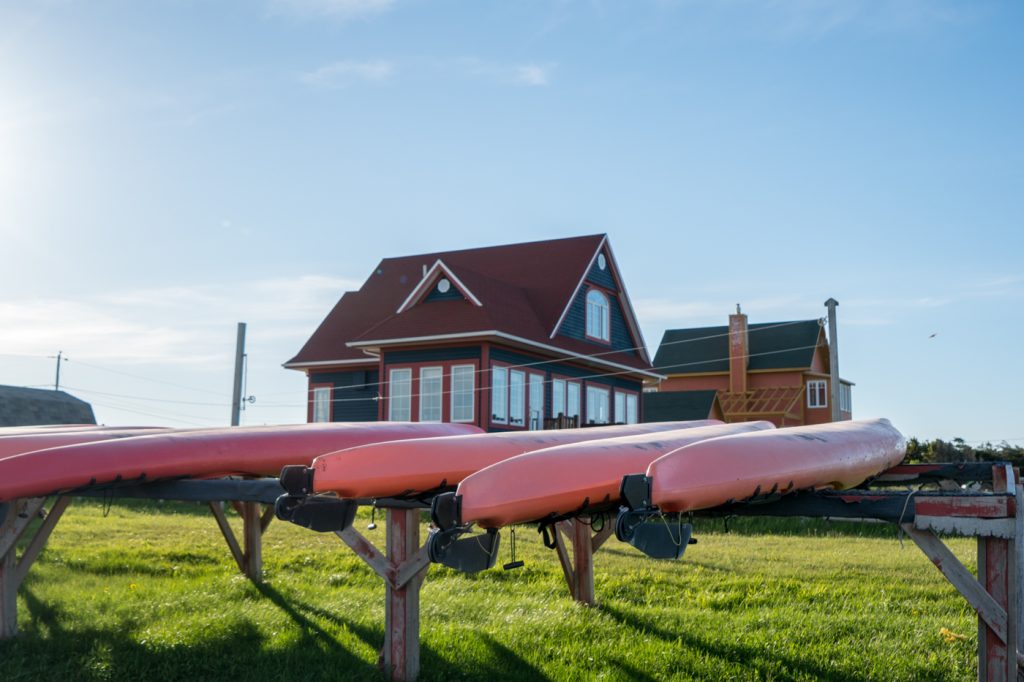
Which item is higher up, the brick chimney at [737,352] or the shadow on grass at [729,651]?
the brick chimney at [737,352]

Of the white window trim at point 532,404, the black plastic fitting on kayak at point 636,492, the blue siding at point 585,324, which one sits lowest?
the black plastic fitting on kayak at point 636,492

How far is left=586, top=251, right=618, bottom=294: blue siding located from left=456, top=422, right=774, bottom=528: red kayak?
21.0m

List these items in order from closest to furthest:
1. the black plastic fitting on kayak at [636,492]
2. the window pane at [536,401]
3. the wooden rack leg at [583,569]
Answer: the black plastic fitting on kayak at [636,492]
the wooden rack leg at [583,569]
the window pane at [536,401]

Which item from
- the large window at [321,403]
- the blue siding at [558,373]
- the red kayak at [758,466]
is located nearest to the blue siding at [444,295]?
the blue siding at [558,373]

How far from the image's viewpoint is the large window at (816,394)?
1660 inches

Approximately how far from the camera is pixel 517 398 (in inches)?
970

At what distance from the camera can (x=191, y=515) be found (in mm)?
20734

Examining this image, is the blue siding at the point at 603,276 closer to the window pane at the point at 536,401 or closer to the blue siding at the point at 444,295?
the window pane at the point at 536,401

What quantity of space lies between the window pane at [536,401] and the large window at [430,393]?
2470mm

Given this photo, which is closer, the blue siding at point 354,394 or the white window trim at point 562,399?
the white window trim at point 562,399

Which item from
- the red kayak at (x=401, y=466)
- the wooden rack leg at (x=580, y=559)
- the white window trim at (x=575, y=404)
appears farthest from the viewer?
the white window trim at (x=575, y=404)

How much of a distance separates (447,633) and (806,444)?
398cm

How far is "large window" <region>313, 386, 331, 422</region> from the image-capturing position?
93.9 feet

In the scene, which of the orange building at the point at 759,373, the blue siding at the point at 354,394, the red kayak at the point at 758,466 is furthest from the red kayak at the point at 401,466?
the orange building at the point at 759,373
